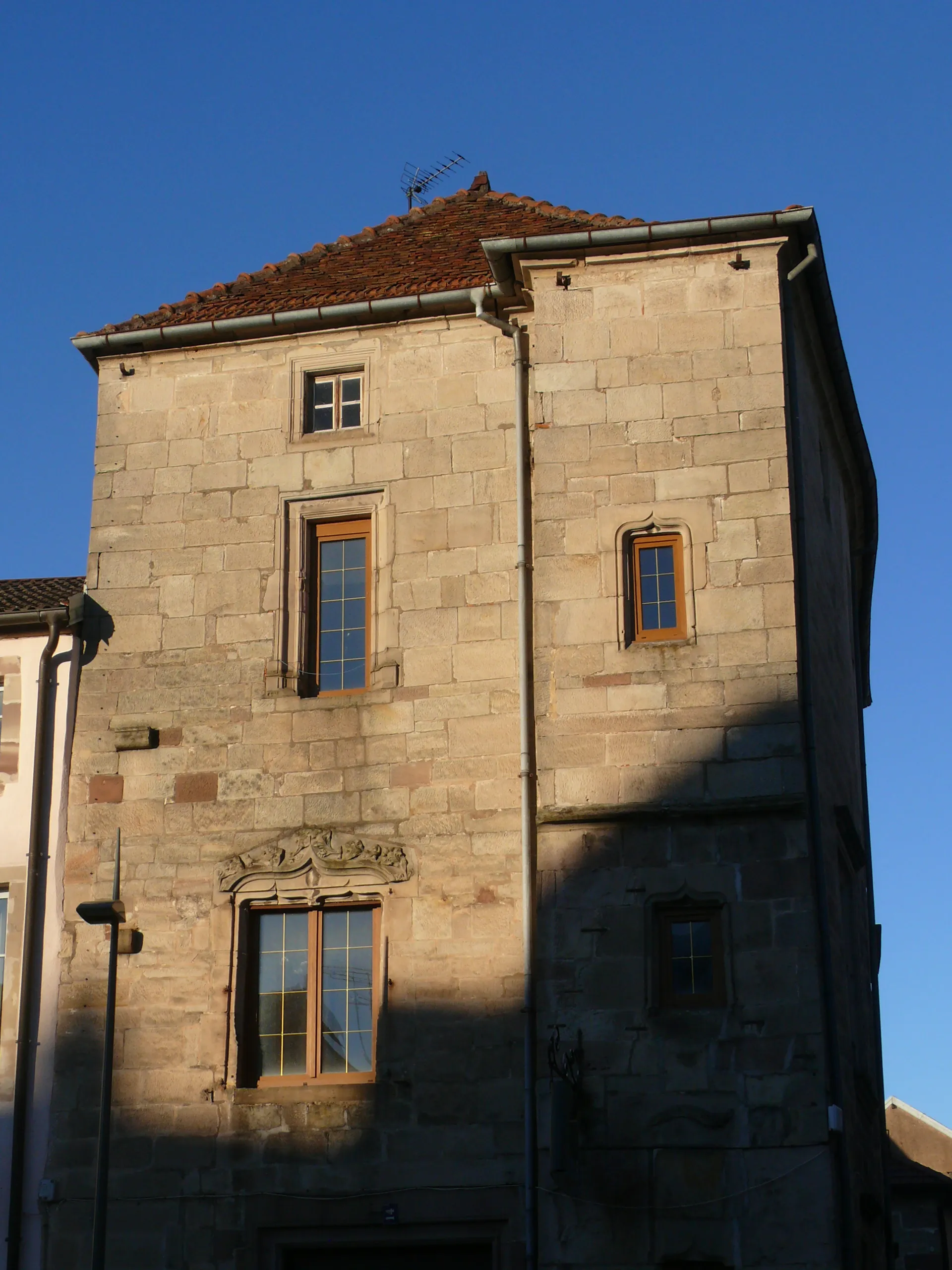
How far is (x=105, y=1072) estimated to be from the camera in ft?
51.7

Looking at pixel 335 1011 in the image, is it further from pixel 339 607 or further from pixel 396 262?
pixel 396 262

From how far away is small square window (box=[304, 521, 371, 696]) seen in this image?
18094 millimetres

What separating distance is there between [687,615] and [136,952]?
5.93 metres

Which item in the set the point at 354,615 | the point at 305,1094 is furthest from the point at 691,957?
the point at 354,615

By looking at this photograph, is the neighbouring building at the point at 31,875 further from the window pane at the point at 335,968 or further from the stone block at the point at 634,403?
the stone block at the point at 634,403

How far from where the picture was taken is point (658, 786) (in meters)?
16.3

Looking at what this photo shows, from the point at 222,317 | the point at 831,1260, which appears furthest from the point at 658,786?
the point at 222,317

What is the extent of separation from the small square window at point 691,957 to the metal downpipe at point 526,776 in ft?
3.82

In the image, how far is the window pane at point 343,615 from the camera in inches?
712

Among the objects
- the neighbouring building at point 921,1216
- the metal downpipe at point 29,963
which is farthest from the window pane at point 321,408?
the neighbouring building at point 921,1216

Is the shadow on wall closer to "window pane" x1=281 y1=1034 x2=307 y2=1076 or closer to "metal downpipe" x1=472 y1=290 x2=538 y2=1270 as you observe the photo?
"metal downpipe" x1=472 y1=290 x2=538 y2=1270

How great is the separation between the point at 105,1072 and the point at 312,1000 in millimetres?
2048

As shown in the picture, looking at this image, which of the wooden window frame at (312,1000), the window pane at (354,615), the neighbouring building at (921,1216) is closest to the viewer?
the wooden window frame at (312,1000)

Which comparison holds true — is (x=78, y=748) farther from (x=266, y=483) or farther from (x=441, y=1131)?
(x=441, y=1131)
